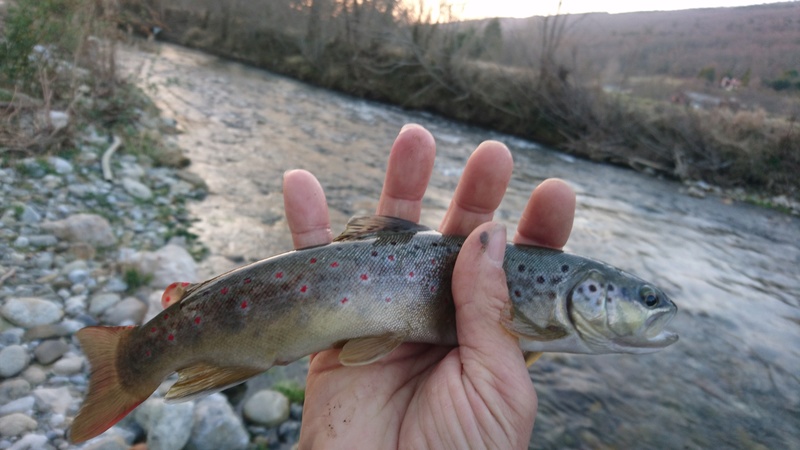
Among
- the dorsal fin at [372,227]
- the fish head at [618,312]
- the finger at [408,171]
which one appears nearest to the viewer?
the fish head at [618,312]

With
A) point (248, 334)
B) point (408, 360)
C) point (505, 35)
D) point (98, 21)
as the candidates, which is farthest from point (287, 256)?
point (505, 35)

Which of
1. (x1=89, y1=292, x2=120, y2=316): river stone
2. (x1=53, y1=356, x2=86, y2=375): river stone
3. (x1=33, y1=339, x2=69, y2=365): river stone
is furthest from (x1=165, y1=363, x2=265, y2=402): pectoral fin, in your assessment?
(x1=89, y1=292, x2=120, y2=316): river stone

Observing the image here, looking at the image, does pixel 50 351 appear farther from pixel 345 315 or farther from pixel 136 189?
pixel 136 189

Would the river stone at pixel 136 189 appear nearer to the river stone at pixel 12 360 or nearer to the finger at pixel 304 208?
the river stone at pixel 12 360

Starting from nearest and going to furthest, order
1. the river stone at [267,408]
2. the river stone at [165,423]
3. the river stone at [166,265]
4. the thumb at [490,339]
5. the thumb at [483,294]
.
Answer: the thumb at [490,339], the thumb at [483,294], the river stone at [165,423], the river stone at [267,408], the river stone at [166,265]

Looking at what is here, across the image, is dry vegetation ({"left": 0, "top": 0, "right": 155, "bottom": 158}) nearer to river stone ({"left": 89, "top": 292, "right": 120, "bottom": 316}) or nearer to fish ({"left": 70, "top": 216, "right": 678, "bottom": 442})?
river stone ({"left": 89, "top": 292, "right": 120, "bottom": 316})

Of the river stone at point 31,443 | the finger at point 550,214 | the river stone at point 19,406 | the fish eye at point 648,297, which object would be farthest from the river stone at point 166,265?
the fish eye at point 648,297

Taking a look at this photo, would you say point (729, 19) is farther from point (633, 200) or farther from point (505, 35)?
point (633, 200)

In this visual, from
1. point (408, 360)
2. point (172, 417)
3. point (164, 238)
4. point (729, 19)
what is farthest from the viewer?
point (729, 19)
